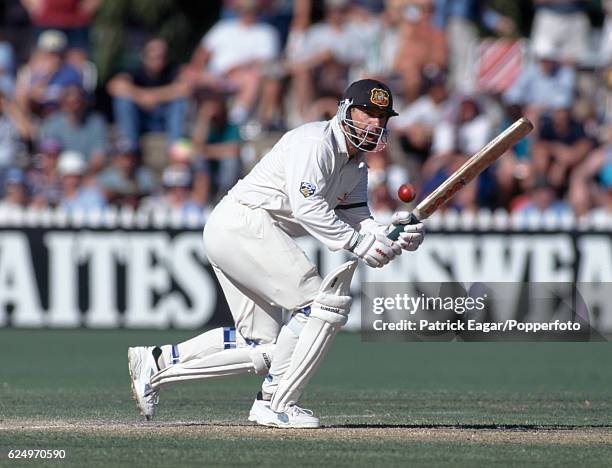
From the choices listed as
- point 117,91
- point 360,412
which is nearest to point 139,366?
point 360,412

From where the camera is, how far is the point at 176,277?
13.2 metres

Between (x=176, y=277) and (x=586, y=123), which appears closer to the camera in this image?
(x=176, y=277)

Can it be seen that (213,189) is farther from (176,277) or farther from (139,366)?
(139,366)

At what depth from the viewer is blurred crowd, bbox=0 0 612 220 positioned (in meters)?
14.2

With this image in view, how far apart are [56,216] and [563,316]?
16.5 ft

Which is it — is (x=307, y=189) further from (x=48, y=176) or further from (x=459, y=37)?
(x=459, y=37)

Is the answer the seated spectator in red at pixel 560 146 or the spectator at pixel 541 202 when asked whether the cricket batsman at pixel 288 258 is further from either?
the seated spectator in red at pixel 560 146

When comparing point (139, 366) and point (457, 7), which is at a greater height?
point (457, 7)

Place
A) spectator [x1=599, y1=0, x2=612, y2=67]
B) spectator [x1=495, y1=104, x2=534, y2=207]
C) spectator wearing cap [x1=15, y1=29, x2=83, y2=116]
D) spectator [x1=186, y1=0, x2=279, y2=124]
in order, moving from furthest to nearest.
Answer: spectator [x1=599, y1=0, x2=612, y2=67]
spectator wearing cap [x1=15, y1=29, x2=83, y2=116]
spectator [x1=186, y1=0, x2=279, y2=124]
spectator [x1=495, y1=104, x2=534, y2=207]

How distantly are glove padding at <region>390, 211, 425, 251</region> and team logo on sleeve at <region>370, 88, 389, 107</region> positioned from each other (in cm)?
60

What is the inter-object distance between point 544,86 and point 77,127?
5.21 m

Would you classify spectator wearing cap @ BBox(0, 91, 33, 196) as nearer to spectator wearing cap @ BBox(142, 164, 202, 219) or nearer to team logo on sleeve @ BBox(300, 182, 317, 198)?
spectator wearing cap @ BBox(142, 164, 202, 219)

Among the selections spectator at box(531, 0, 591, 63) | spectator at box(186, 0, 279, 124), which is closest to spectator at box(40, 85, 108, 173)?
spectator at box(186, 0, 279, 124)

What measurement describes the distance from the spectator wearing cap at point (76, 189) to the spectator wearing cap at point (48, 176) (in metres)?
0.15
